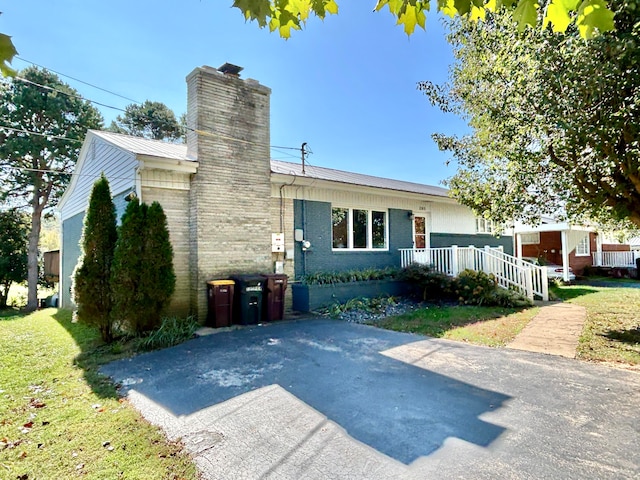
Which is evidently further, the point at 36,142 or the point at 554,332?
the point at 36,142

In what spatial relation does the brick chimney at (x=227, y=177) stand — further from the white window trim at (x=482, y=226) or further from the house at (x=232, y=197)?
the white window trim at (x=482, y=226)

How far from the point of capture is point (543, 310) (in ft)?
30.6

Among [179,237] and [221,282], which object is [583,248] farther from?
[179,237]

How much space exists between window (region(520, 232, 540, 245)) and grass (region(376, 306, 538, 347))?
47.3 feet

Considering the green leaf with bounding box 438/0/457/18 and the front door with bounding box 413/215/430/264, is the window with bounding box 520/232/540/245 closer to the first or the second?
the front door with bounding box 413/215/430/264

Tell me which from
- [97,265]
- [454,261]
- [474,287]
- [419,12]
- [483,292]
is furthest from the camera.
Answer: [454,261]

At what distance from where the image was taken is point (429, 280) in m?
11.2

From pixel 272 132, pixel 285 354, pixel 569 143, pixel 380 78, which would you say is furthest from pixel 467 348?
pixel 380 78

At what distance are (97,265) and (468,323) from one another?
8.03 meters

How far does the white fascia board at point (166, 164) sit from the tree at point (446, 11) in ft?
19.3

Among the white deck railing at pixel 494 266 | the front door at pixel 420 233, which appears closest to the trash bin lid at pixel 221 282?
the white deck railing at pixel 494 266

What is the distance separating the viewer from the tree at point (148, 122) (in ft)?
91.8

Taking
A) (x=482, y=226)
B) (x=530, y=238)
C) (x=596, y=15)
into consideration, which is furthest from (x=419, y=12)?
(x=530, y=238)

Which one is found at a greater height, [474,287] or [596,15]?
[596,15]
